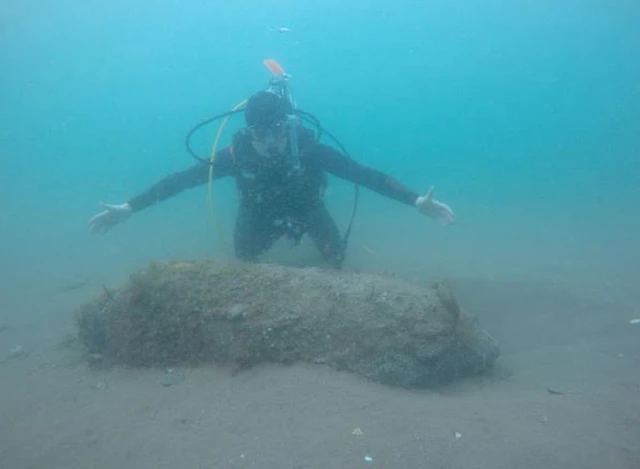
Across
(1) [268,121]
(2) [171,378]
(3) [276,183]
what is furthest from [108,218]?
(2) [171,378]

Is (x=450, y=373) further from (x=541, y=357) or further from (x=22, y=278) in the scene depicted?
(x=22, y=278)

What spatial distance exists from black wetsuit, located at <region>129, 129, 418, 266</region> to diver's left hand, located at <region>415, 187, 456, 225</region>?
281mm

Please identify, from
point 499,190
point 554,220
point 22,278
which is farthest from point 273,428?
point 499,190

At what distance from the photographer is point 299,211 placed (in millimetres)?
7641

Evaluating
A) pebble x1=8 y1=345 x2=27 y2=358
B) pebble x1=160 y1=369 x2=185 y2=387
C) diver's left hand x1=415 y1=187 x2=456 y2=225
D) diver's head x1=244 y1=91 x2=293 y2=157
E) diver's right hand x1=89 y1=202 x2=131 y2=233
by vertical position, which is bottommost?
pebble x1=8 y1=345 x2=27 y2=358

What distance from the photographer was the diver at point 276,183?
Result: 6434 millimetres

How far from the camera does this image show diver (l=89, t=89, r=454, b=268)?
643 cm

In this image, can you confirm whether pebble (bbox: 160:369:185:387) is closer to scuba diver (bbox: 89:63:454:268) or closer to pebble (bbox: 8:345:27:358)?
pebble (bbox: 8:345:27:358)

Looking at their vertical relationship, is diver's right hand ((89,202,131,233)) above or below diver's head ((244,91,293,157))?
below

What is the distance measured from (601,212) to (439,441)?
1849 cm

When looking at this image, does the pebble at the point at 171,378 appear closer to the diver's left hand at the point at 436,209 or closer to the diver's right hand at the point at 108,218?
the diver's right hand at the point at 108,218

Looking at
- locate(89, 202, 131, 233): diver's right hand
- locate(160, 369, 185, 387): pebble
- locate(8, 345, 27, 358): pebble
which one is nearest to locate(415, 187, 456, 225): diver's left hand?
locate(160, 369, 185, 387): pebble

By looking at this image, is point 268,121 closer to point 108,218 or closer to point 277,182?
point 277,182

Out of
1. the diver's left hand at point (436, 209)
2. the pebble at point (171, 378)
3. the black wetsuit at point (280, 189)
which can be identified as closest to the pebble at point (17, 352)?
the black wetsuit at point (280, 189)
